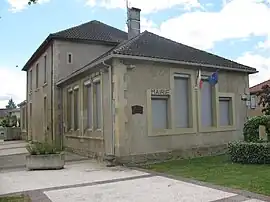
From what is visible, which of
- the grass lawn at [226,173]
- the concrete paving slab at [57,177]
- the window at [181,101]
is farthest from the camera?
the window at [181,101]

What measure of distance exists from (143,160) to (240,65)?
301 inches

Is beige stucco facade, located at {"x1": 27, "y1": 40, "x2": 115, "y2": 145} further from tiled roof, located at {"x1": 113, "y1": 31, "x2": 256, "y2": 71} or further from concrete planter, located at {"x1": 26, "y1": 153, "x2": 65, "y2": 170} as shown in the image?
concrete planter, located at {"x1": 26, "y1": 153, "x2": 65, "y2": 170}

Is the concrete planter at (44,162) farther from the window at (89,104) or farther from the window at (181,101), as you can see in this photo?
the window at (181,101)

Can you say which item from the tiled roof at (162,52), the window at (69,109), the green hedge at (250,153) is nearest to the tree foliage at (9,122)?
the window at (69,109)

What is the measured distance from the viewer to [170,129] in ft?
46.0

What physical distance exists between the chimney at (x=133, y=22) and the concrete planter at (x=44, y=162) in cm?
882

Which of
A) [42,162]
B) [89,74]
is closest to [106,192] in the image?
[42,162]

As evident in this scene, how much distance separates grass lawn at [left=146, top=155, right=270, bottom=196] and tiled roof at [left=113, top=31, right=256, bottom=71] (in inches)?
173

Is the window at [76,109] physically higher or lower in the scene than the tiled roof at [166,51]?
lower

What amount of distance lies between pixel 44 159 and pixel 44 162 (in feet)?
0.35

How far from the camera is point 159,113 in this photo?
1398 centimetres

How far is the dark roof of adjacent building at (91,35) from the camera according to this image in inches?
827

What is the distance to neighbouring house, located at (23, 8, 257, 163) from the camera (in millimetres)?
12922

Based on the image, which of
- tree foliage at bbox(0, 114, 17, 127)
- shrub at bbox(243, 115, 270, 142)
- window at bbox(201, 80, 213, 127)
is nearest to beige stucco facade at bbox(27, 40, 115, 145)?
window at bbox(201, 80, 213, 127)
